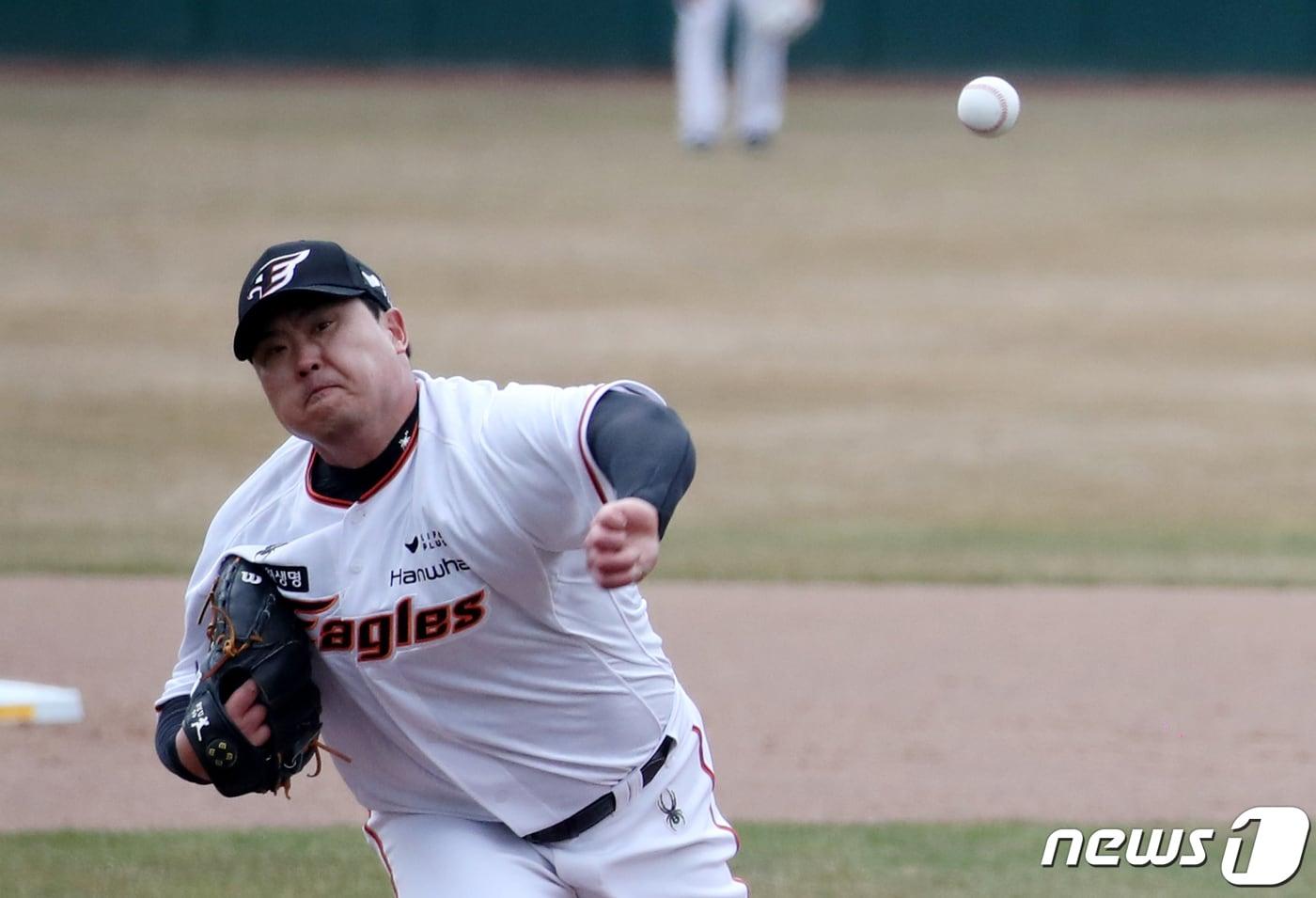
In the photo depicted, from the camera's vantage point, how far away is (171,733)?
9.84ft

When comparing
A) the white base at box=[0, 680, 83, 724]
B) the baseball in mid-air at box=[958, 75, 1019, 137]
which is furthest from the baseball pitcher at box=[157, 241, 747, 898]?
the baseball in mid-air at box=[958, 75, 1019, 137]

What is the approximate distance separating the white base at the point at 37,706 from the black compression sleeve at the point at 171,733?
2.68 m

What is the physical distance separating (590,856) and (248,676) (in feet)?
1.97

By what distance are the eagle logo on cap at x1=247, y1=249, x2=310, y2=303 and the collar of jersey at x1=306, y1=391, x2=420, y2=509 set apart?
29cm

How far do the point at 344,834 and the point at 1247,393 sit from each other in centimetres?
723

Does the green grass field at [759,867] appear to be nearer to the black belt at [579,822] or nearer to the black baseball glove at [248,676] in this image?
the black belt at [579,822]

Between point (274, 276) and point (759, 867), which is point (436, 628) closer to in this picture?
point (274, 276)

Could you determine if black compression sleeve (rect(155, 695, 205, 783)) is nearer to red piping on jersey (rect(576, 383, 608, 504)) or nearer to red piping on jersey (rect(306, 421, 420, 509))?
red piping on jersey (rect(306, 421, 420, 509))

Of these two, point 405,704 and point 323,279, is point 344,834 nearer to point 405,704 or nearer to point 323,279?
point 405,704

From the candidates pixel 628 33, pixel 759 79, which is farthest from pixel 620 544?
pixel 628 33

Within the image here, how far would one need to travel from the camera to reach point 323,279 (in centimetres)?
282

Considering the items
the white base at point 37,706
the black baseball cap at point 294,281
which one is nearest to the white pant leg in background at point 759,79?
the white base at point 37,706

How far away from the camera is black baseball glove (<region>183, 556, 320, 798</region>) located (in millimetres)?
2877

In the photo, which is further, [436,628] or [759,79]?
[759,79]
